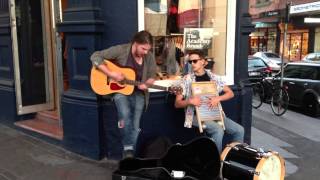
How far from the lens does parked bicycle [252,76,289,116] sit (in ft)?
33.8

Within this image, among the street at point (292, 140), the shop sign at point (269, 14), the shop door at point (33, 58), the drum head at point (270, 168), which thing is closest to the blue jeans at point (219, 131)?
the drum head at point (270, 168)

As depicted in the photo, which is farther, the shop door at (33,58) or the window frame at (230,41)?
the shop door at (33,58)

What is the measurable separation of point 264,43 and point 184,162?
3486 cm

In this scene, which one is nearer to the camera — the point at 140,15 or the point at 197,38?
the point at 140,15

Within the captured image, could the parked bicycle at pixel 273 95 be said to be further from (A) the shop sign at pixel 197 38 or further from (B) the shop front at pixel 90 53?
(A) the shop sign at pixel 197 38

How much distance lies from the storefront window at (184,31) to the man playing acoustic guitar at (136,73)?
1.06 m

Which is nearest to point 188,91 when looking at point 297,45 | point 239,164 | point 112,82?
point 112,82

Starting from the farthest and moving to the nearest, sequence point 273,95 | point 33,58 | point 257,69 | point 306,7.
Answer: point 306,7, point 257,69, point 273,95, point 33,58

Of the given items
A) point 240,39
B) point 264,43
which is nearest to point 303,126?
point 240,39

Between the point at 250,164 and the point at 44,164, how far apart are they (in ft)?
8.94

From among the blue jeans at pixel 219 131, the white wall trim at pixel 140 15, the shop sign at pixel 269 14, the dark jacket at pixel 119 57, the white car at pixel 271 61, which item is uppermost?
the shop sign at pixel 269 14

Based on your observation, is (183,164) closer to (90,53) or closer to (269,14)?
(90,53)

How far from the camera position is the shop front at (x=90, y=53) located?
214 inches

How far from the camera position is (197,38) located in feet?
20.4
